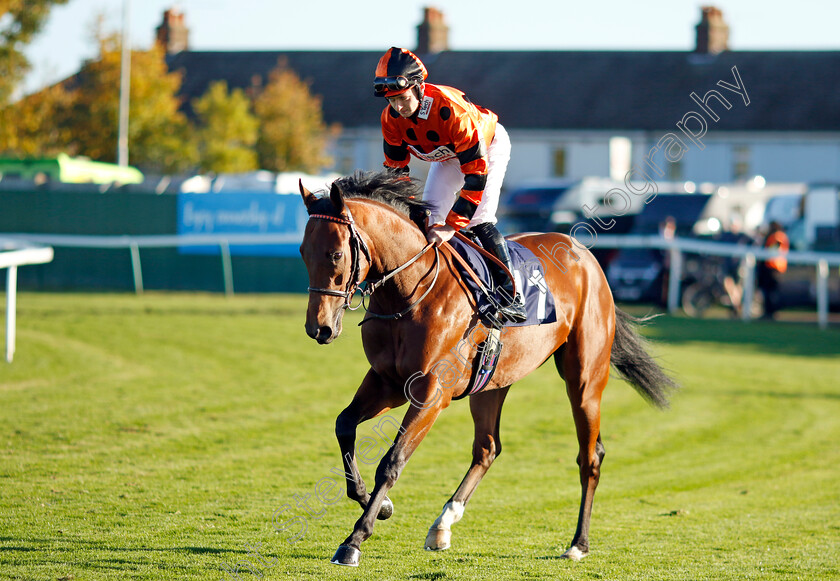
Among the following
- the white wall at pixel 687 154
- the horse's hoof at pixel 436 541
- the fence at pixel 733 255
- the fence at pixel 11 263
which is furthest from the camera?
the white wall at pixel 687 154

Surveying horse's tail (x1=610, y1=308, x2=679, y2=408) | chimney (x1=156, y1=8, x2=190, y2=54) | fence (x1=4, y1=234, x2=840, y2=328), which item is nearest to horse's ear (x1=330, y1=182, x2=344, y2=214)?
horse's tail (x1=610, y1=308, x2=679, y2=408)

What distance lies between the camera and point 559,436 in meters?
8.48

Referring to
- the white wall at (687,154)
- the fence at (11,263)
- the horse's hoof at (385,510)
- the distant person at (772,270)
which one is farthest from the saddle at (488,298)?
the white wall at (687,154)

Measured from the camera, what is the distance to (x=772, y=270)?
57.8 feet

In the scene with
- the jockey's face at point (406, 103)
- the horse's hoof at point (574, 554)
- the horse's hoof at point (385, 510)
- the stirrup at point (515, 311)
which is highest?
the jockey's face at point (406, 103)

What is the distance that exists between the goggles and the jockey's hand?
726mm

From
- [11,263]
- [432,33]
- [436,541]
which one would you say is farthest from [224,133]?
[436,541]

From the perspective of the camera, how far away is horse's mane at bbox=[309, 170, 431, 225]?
4.81 metres

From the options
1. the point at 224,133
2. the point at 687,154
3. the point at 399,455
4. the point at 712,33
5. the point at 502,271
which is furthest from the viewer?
the point at 712,33

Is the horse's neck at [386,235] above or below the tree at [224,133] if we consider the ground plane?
below

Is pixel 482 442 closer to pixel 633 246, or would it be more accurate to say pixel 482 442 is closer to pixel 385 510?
pixel 385 510

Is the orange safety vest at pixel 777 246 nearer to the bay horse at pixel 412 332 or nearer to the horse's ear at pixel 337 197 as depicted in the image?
the bay horse at pixel 412 332

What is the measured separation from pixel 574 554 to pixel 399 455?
3.69 ft

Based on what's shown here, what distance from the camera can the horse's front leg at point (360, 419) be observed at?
465 centimetres
